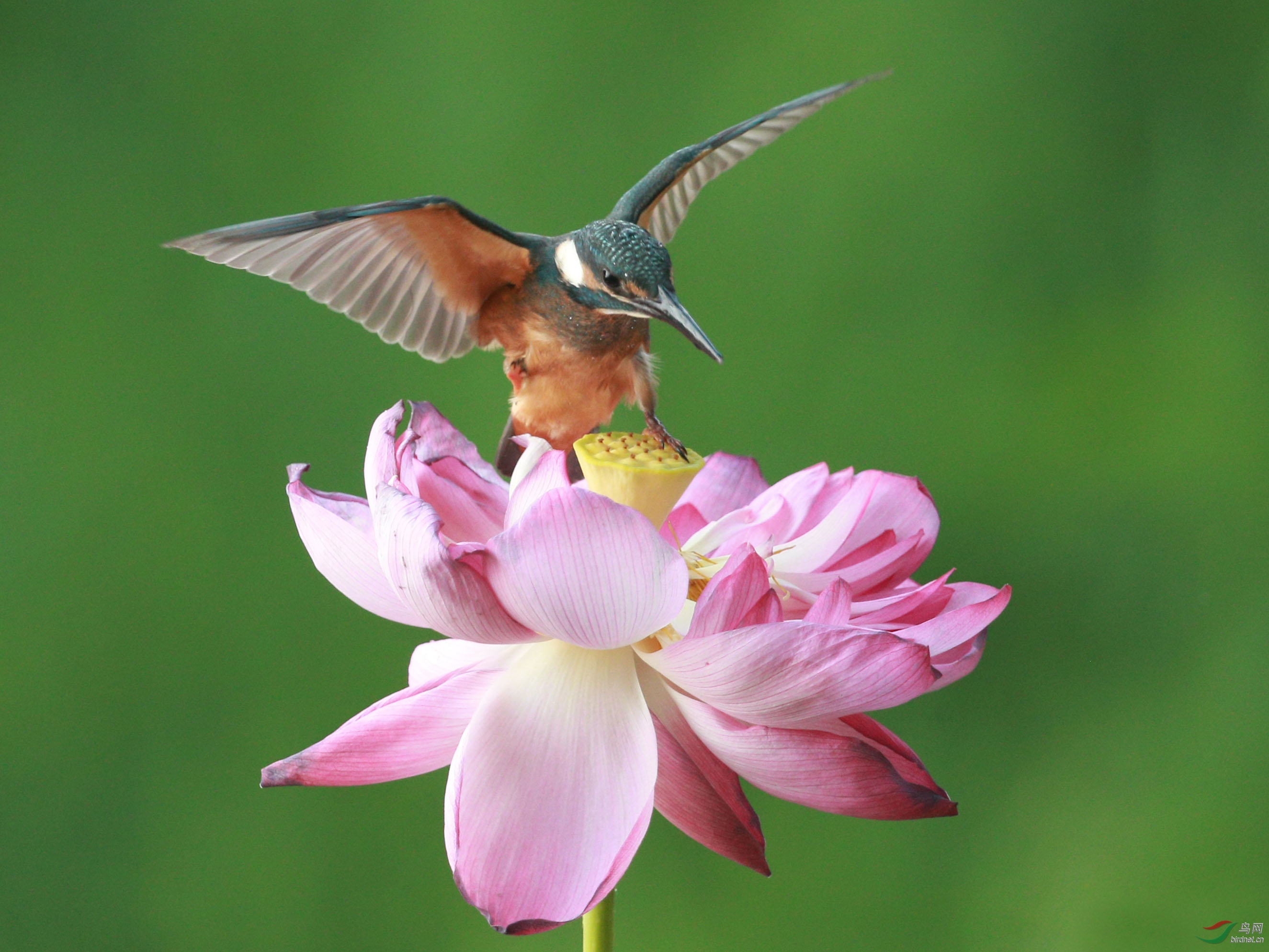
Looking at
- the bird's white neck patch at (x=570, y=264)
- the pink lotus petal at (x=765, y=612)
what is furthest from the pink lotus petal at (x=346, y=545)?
the bird's white neck patch at (x=570, y=264)

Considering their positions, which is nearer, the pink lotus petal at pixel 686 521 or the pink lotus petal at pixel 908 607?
the pink lotus petal at pixel 908 607

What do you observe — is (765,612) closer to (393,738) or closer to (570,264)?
(393,738)

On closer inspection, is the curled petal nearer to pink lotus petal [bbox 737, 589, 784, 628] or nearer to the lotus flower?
the lotus flower

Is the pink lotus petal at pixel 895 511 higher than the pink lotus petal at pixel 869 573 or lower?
higher

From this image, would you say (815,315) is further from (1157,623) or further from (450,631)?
(450,631)

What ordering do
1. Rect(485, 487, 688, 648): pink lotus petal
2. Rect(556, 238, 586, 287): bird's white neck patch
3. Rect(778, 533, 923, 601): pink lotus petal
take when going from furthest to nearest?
Rect(556, 238, 586, 287): bird's white neck patch < Rect(778, 533, 923, 601): pink lotus petal < Rect(485, 487, 688, 648): pink lotus petal

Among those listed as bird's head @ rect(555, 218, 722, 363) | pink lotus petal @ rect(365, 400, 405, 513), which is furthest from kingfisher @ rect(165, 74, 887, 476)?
pink lotus petal @ rect(365, 400, 405, 513)

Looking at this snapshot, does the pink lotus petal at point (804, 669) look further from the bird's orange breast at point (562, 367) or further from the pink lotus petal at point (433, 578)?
the bird's orange breast at point (562, 367)

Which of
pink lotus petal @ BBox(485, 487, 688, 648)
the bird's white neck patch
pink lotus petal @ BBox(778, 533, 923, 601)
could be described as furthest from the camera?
the bird's white neck patch
